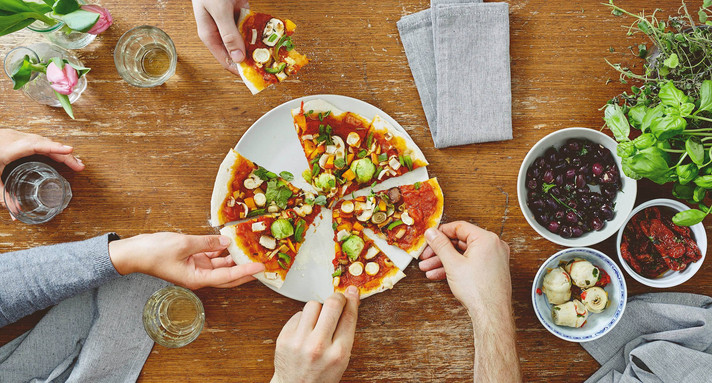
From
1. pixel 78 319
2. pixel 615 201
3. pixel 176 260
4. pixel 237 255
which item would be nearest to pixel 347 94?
pixel 237 255

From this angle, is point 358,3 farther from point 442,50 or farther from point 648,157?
point 648,157

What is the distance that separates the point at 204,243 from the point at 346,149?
918mm

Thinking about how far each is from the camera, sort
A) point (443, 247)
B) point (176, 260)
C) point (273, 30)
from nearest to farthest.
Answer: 1. point (176, 260)
2. point (443, 247)
3. point (273, 30)

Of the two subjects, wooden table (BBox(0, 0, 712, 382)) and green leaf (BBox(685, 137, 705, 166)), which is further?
wooden table (BBox(0, 0, 712, 382))

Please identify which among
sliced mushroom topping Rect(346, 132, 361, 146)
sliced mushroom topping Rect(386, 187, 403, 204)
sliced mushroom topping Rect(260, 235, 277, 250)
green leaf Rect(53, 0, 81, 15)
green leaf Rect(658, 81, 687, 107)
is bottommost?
sliced mushroom topping Rect(260, 235, 277, 250)

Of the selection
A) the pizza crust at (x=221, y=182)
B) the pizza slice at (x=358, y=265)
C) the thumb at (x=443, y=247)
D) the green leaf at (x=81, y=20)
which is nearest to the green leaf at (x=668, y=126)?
the thumb at (x=443, y=247)

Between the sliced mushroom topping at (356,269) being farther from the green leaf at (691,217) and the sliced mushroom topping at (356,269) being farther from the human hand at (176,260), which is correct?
the green leaf at (691,217)

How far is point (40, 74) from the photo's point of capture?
96.5 inches

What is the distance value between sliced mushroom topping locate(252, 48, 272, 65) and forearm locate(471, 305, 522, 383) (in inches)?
66.4

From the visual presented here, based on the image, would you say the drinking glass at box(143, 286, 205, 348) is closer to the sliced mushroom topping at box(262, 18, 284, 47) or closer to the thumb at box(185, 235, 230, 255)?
the thumb at box(185, 235, 230, 255)

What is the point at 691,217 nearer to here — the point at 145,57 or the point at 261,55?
the point at 261,55

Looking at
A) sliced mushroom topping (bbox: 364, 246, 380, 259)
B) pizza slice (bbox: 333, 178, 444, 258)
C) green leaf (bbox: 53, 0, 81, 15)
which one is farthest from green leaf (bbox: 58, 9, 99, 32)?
sliced mushroom topping (bbox: 364, 246, 380, 259)

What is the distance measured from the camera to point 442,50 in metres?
2.46

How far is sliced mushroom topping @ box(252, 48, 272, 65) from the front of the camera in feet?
8.02
